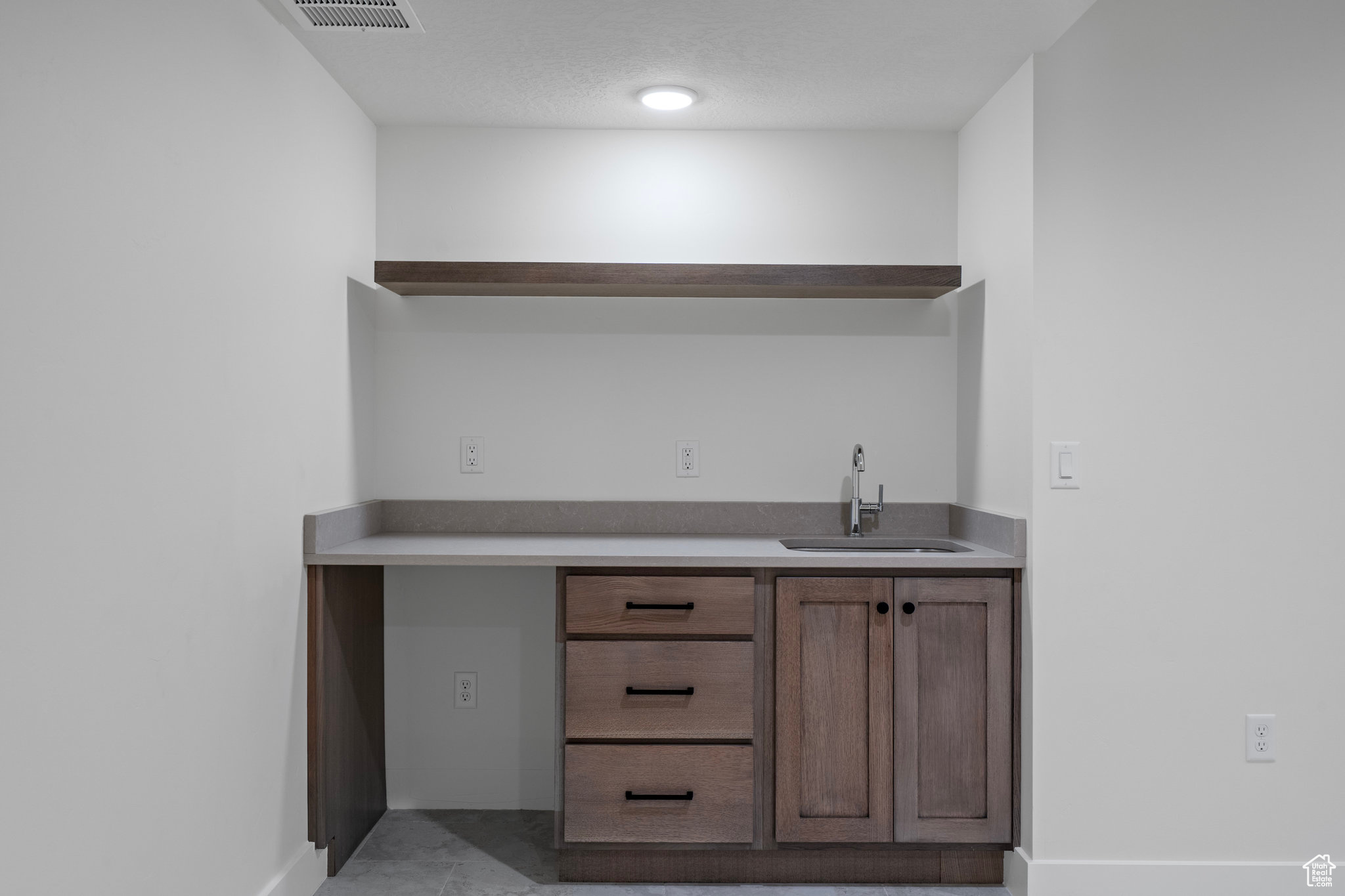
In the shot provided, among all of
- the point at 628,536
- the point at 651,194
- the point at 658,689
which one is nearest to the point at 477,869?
the point at 658,689

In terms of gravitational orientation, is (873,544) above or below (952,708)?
above

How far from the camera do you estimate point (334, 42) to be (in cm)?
212

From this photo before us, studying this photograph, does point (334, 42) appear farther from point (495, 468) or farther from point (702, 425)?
point (702, 425)

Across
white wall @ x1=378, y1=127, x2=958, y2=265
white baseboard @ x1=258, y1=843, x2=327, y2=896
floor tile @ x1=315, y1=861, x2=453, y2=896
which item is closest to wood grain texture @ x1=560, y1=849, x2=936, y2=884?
floor tile @ x1=315, y1=861, x2=453, y2=896

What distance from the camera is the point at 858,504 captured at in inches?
106

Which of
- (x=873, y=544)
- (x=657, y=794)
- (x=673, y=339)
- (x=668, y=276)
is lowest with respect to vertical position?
(x=657, y=794)

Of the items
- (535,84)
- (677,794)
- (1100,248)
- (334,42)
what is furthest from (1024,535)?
(334,42)

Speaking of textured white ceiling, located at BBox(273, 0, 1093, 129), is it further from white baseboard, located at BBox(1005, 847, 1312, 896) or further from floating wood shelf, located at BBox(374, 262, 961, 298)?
white baseboard, located at BBox(1005, 847, 1312, 896)

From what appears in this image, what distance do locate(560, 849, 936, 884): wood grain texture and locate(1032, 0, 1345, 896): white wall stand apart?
345mm

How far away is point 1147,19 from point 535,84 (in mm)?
1585

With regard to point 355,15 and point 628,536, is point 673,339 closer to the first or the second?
point 628,536

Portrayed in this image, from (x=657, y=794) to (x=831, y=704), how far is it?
1.67ft

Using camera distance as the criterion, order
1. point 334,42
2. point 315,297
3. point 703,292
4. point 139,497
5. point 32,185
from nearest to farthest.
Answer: point 32,185 → point 139,497 → point 334,42 → point 315,297 → point 703,292

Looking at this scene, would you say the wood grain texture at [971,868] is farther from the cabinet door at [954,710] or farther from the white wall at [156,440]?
the white wall at [156,440]
